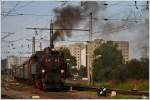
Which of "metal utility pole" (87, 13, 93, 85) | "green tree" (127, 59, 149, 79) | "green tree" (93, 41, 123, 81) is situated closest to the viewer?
"green tree" (127, 59, 149, 79)

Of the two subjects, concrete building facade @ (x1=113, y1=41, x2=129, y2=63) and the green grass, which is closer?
the green grass

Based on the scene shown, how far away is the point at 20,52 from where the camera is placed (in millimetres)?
16641

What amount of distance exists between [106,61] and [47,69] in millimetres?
2568

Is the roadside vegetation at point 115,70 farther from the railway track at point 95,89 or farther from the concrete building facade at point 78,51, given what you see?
the concrete building facade at point 78,51

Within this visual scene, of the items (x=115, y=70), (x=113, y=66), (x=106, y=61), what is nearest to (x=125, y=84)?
(x=115, y=70)

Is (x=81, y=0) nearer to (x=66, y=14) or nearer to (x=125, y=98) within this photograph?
(x=66, y=14)

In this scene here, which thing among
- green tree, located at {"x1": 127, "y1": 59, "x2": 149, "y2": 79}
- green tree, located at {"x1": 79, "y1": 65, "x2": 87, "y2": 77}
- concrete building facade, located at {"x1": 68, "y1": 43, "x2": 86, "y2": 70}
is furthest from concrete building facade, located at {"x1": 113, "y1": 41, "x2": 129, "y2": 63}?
green tree, located at {"x1": 79, "y1": 65, "x2": 87, "y2": 77}

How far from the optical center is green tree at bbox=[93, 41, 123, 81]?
1681 centimetres

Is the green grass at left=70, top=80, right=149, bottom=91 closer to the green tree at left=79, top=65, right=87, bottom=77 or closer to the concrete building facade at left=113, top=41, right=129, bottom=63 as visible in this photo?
the green tree at left=79, top=65, right=87, bottom=77

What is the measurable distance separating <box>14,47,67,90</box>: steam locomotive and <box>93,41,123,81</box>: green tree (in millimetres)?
1480

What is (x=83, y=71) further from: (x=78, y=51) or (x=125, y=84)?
(x=125, y=84)

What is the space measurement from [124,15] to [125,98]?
3.04 m

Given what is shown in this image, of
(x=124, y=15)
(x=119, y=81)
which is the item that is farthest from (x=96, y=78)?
(x=124, y=15)

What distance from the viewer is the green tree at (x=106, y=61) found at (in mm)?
Answer: 16812
